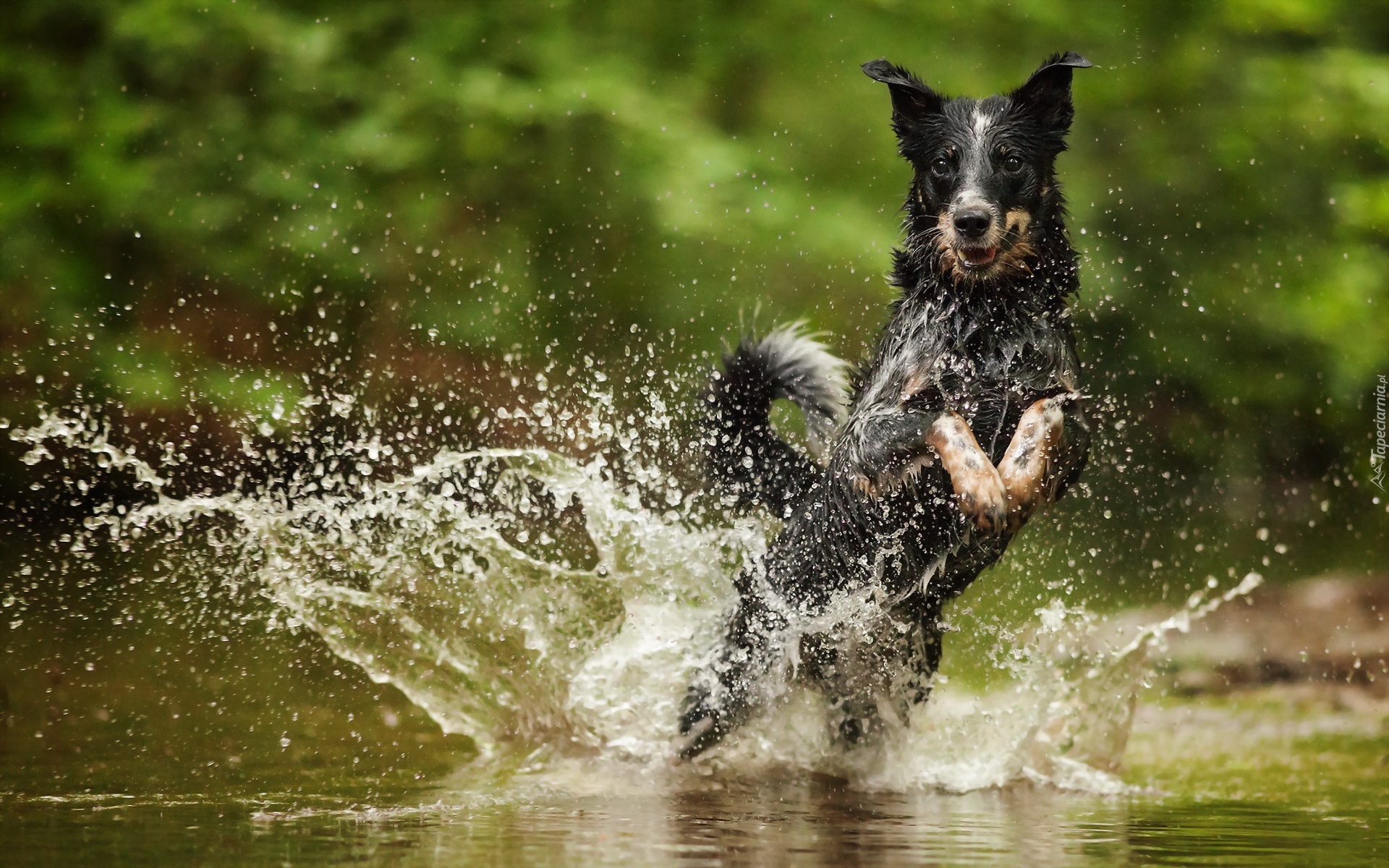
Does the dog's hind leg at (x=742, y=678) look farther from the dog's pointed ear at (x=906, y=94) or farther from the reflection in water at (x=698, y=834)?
the dog's pointed ear at (x=906, y=94)

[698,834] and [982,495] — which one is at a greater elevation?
[982,495]

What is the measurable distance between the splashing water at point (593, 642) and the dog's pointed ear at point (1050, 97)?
1635 mm

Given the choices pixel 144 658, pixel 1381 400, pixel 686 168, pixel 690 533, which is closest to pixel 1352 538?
pixel 1381 400

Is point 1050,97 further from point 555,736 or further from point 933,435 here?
point 555,736

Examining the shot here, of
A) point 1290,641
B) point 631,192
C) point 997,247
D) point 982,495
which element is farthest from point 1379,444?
point 982,495

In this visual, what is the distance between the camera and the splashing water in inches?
175

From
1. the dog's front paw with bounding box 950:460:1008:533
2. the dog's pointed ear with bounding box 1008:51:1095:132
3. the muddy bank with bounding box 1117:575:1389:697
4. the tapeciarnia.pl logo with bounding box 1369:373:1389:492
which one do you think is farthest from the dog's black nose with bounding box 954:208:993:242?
the tapeciarnia.pl logo with bounding box 1369:373:1389:492

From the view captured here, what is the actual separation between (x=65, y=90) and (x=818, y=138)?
525 centimetres

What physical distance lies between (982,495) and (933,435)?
289 millimetres

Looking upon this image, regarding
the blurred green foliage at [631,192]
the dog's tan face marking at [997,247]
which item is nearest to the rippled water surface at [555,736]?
the dog's tan face marking at [997,247]

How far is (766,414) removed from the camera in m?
4.59

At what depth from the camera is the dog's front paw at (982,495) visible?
368cm

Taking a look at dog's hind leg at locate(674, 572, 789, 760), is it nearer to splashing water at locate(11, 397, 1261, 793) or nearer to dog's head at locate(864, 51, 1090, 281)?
splashing water at locate(11, 397, 1261, 793)

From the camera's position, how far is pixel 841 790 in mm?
4113
